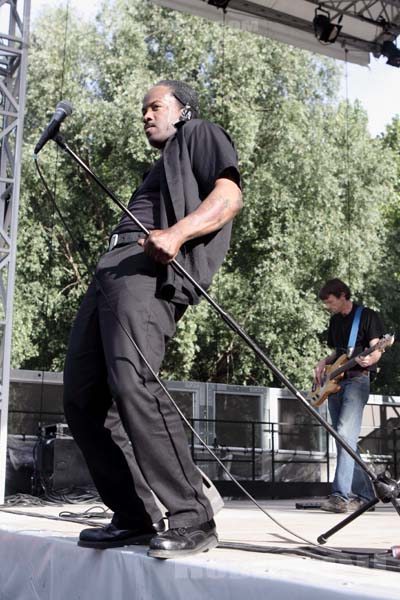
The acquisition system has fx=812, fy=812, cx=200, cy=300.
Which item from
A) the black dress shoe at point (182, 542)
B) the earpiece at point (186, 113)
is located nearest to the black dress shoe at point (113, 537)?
the black dress shoe at point (182, 542)

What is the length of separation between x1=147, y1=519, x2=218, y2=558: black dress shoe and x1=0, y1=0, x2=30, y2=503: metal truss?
394cm

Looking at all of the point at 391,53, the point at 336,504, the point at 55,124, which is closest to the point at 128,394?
the point at 55,124

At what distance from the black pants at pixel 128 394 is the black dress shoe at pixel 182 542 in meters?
0.03

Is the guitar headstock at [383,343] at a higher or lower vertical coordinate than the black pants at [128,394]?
higher

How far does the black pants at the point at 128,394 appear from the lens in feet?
6.89

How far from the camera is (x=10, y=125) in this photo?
6.03 meters

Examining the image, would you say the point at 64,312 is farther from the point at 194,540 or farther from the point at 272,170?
the point at 194,540

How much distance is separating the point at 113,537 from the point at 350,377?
9.84 ft

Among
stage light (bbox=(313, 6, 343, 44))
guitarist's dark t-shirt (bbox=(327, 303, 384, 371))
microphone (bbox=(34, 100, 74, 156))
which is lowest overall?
guitarist's dark t-shirt (bbox=(327, 303, 384, 371))

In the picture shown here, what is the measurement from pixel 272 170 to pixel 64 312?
16.2ft

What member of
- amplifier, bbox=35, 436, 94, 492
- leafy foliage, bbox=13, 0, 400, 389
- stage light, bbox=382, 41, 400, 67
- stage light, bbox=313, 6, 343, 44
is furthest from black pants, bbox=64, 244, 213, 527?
leafy foliage, bbox=13, 0, 400, 389

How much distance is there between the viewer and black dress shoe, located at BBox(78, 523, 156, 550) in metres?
2.19

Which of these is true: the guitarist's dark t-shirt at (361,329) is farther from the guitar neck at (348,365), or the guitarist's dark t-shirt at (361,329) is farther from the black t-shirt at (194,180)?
the black t-shirt at (194,180)

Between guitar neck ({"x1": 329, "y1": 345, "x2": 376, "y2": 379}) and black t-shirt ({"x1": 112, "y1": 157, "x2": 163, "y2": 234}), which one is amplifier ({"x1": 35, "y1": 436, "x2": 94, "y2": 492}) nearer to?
guitar neck ({"x1": 329, "y1": 345, "x2": 376, "y2": 379})
